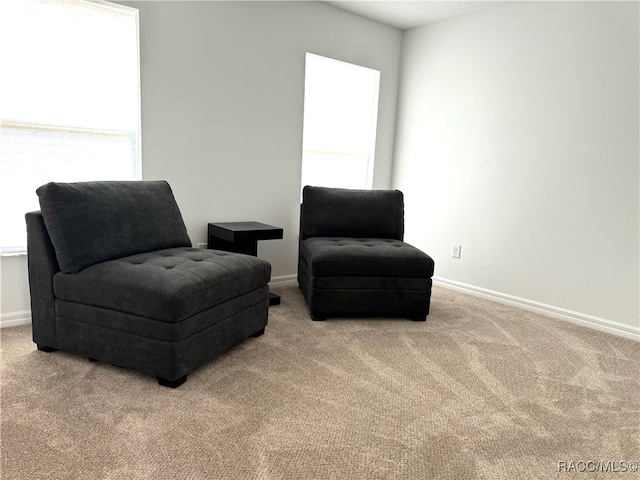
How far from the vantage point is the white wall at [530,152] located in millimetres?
3008

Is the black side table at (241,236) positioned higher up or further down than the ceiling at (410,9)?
further down

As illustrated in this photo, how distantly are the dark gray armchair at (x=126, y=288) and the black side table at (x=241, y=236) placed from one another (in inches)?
20.6

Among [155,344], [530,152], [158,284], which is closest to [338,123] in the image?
[530,152]

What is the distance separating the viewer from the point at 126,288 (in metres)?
2.00

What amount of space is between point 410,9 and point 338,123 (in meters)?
1.15

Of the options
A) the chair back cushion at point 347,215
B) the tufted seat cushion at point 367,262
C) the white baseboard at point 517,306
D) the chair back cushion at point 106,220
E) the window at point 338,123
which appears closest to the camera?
the chair back cushion at point 106,220

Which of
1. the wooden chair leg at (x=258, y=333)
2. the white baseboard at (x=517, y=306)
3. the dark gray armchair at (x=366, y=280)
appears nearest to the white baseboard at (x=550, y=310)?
the white baseboard at (x=517, y=306)

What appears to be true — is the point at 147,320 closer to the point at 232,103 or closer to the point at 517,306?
the point at 232,103

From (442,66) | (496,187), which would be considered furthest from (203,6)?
(496,187)

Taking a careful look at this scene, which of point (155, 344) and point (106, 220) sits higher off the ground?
point (106, 220)

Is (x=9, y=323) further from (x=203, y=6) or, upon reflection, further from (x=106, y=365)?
(x=203, y=6)

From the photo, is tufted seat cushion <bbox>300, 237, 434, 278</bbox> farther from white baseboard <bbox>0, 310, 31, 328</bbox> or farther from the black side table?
white baseboard <bbox>0, 310, 31, 328</bbox>

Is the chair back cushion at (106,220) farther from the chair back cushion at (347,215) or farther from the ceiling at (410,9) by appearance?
the ceiling at (410,9)

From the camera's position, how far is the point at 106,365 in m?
2.18
